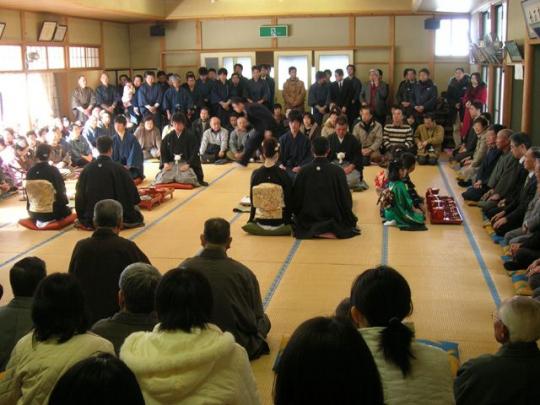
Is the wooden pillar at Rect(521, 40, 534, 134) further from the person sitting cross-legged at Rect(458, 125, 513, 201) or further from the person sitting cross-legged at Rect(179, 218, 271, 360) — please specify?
the person sitting cross-legged at Rect(179, 218, 271, 360)

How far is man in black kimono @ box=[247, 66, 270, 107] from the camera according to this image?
14.5 m

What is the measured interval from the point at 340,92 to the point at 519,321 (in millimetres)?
11637

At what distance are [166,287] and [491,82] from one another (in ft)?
35.7

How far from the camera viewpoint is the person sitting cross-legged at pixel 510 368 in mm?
2613

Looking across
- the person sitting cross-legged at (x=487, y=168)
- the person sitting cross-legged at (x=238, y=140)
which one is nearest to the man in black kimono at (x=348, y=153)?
the person sitting cross-legged at (x=487, y=168)

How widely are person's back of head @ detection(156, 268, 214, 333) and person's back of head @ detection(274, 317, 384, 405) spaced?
0.91 meters

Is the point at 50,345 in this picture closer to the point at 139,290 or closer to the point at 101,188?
the point at 139,290

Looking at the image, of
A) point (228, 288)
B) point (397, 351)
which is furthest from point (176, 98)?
point (397, 351)

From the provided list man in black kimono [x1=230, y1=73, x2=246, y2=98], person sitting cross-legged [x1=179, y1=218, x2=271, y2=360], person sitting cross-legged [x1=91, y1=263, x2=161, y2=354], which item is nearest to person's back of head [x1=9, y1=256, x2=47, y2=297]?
person sitting cross-legged [x1=91, y1=263, x2=161, y2=354]

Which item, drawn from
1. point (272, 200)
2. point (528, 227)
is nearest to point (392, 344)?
point (528, 227)

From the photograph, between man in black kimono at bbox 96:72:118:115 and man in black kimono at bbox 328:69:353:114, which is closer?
man in black kimono at bbox 328:69:353:114

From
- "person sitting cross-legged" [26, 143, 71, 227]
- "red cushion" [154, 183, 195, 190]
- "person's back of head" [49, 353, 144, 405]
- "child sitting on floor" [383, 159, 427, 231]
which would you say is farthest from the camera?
"red cushion" [154, 183, 195, 190]

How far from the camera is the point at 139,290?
314cm

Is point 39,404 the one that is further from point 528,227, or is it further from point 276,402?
point 528,227
